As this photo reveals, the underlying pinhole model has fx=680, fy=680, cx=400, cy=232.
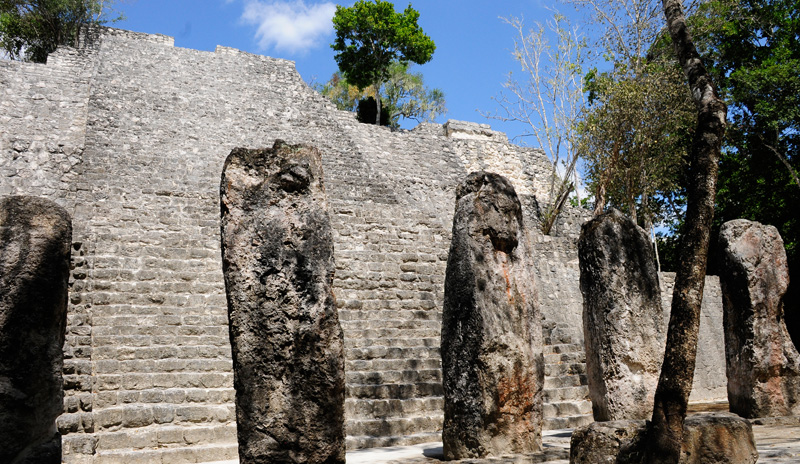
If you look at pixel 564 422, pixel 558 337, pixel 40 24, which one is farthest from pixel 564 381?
pixel 40 24

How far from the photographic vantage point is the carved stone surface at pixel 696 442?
4070mm

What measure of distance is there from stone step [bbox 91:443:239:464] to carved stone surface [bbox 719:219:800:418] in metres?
5.23

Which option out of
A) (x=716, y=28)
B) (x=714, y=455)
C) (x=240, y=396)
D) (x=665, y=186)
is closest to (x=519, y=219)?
(x=714, y=455)

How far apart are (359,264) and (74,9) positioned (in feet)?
44.2

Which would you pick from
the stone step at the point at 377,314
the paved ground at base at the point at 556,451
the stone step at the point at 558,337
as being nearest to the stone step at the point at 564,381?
the stone step at the point at 558,337

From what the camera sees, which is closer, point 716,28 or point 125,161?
point 125,161

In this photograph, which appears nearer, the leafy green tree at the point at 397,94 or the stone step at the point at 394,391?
the stone step at the point at 394,391

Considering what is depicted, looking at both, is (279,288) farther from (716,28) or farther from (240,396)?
(716,28)

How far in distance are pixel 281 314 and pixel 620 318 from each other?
3.63 meters

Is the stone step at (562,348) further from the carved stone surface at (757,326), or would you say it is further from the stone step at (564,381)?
the carved stone surface at (757,326)

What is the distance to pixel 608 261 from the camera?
6.46m

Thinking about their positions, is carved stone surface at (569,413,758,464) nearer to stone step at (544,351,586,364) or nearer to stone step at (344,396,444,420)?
stone step at (344,396,444,420)

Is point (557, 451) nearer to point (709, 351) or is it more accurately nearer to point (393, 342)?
point (393, 342)

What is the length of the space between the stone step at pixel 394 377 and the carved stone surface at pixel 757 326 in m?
3.24
